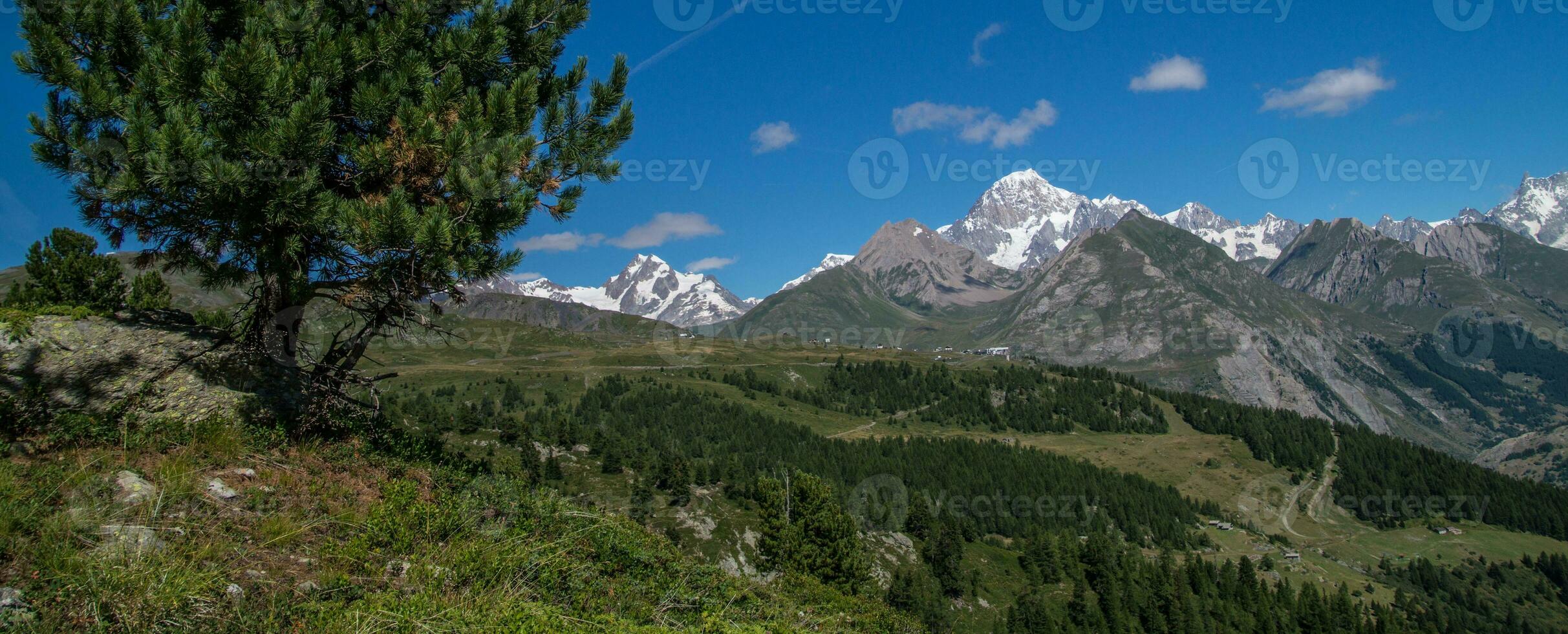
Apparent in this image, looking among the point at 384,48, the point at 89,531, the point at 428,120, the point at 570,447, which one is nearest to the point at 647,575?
the point at 89,531

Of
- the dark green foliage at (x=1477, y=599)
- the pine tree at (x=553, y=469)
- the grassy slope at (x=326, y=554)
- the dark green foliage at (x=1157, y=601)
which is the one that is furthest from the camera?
the dark green foliage at (x=1477, y=599)

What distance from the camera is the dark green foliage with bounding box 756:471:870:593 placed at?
54.4 meters

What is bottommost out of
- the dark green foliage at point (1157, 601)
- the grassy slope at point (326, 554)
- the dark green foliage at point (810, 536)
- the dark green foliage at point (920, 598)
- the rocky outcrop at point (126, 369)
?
the dark green foliage at point (1157, 601)

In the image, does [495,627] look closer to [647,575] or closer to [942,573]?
[647,575]

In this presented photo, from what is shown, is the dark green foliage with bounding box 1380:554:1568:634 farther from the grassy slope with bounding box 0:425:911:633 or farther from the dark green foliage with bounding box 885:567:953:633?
the grassy slope with bounding box 0:425:911:633

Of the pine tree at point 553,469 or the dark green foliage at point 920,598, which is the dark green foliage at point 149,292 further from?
the pine tree at point 553,469

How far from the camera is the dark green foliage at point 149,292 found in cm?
2778

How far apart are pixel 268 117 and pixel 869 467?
188752 mm

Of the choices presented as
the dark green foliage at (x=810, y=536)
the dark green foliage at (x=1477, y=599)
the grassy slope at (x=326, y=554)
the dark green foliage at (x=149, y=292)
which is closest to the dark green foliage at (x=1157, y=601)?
the dark green foliage at (x=1477, y=599)

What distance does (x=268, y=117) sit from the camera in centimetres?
1150

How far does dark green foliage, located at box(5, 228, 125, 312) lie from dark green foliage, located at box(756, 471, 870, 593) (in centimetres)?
4285

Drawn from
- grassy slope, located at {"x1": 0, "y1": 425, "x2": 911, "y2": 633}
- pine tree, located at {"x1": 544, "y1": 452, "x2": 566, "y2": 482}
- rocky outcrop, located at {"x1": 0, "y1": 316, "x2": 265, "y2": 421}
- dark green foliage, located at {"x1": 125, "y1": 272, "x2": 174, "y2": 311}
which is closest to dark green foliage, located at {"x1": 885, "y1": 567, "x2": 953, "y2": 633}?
pine tree, located at {"x1": 544, "y1": 452, "x2": 566, "y2": 482}

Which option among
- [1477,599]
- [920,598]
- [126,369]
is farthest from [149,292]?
[1477,599]

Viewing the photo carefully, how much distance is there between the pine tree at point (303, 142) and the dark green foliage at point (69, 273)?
21.5m
